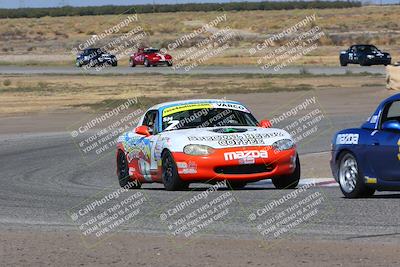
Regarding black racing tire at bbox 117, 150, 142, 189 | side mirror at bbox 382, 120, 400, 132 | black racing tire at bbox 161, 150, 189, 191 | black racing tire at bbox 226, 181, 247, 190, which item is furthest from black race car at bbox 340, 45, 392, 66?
side mirror at bbox 382, 120, 400, 132

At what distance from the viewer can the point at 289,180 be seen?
15617 mm

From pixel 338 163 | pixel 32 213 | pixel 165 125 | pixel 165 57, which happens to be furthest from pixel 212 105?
pixel 165 57

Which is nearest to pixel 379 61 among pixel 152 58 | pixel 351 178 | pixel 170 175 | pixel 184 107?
pixel 152 58

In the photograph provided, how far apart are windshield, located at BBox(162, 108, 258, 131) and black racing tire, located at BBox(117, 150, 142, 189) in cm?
140

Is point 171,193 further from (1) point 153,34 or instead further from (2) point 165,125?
(1) point 153,34

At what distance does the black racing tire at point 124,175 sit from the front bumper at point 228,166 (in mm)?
2276

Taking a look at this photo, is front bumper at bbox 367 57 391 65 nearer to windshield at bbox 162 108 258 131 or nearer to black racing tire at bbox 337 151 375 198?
windshield at bbox 162 108 258 131

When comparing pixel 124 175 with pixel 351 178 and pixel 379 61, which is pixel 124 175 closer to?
pixel 351 178

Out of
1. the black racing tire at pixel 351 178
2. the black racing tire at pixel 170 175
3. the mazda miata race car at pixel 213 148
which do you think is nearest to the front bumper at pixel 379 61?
the mazda miata race car at pixel 213 148

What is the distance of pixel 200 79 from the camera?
5478 centimetres

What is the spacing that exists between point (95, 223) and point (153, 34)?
352 ft

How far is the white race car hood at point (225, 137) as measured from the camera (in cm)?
1525

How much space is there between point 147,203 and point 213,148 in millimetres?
1593

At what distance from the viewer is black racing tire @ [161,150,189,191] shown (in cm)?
1538
